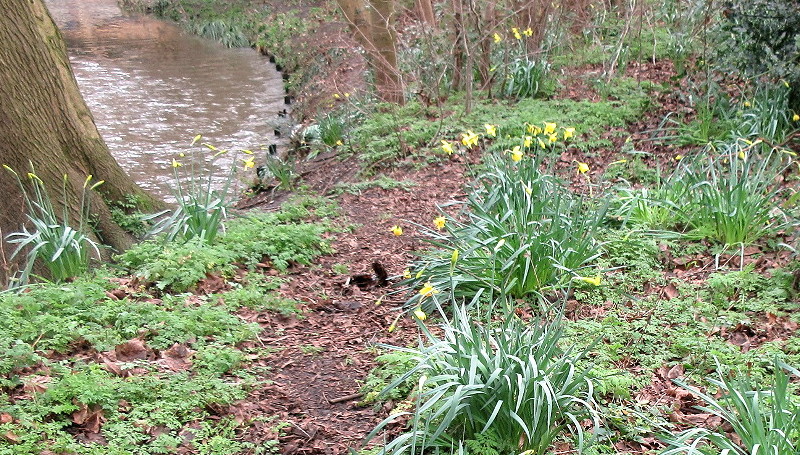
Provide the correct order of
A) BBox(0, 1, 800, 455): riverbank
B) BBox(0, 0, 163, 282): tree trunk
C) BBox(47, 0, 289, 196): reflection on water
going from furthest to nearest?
BBox(47, 0, 289, 196): reflection on water < BBox(0, 0, 163, 282): tree trunk < BBox(0, 1, 800, 455): riverbank

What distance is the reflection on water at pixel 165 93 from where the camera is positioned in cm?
1136

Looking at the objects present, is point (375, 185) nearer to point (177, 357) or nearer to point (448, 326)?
point (177, 357)

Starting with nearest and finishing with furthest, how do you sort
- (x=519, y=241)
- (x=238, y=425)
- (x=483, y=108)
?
(x=238, y=425)
(x=519, y=241)
(x=483, y=108)

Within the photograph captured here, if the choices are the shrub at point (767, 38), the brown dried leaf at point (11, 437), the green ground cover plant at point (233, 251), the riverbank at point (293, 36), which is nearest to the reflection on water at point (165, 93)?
the riverbank at point (293, 36)

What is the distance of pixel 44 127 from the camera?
18.5 ft

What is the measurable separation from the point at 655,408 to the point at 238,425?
1.96 meters

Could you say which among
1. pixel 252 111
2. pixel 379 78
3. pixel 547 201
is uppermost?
pixel 547 201

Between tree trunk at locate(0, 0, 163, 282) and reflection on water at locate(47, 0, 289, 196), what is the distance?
158 cm

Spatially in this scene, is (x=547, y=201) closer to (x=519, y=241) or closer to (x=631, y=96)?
(x=519, y=241)

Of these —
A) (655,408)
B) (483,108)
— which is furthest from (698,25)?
(655,408)

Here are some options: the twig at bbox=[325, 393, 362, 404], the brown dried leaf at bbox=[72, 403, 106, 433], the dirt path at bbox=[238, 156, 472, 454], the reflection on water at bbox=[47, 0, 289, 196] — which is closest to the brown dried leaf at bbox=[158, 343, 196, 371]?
the dirt path at bbox=[238, 156, 472, 454]

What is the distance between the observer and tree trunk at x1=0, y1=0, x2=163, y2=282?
540cm

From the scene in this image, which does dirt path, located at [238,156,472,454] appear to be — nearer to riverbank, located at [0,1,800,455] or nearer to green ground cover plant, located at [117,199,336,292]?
riverbank, located at [0,1,800,455]

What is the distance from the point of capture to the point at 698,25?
9.71 m
